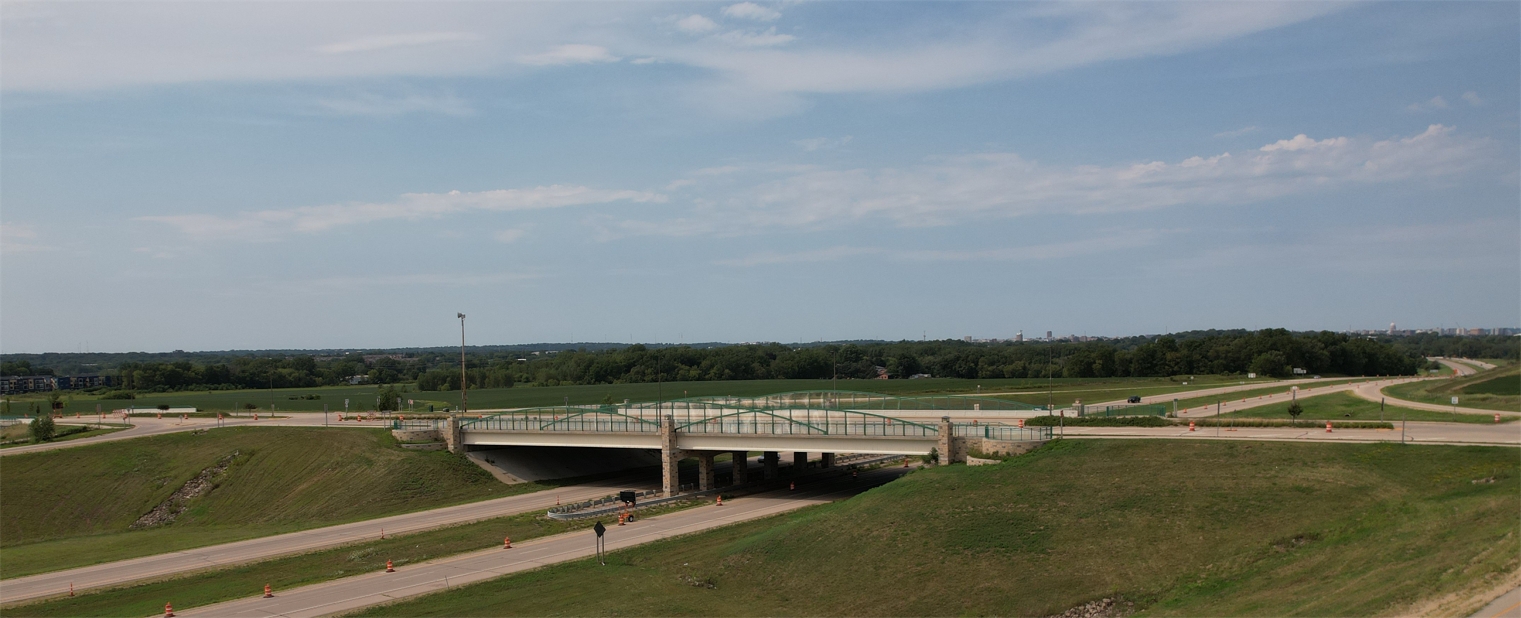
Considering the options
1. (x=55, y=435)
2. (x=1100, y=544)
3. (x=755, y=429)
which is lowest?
(x=1100, y=544)

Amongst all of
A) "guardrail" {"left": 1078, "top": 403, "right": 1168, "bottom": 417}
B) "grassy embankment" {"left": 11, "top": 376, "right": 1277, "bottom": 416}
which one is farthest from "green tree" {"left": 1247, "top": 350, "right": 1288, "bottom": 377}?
"guardrail" {"left": 1078, "top": 403, "right": 1168, "bottom": 417}

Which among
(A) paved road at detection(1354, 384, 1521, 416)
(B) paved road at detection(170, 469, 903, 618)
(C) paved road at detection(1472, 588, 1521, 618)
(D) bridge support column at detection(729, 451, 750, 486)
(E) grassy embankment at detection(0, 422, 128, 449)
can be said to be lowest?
(B) paved road at detection(170, 469, 903, 618)

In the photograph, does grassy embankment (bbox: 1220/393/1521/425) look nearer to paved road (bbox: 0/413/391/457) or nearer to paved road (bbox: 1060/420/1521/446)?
paved road (bbox: 1060/420/1521/446)

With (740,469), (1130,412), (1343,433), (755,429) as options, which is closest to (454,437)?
(740,469)

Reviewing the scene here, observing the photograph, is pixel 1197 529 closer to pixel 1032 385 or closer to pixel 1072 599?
pixel 1072 599

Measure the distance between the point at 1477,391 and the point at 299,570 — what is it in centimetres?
8016

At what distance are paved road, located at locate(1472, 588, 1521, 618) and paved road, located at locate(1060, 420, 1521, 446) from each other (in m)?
Result: 30.3

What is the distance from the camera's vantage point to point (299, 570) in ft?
150

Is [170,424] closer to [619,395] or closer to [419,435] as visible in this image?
[419,435]

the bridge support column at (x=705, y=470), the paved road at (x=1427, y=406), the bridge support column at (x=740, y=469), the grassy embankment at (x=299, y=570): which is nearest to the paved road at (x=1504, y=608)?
the grassy embankment at (x=299, y=570)

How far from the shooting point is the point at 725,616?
3528 cm

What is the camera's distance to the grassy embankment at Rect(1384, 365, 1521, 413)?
64000 millimetres

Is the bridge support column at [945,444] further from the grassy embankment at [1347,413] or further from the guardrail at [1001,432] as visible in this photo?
the grassy embankment at [1347,413]

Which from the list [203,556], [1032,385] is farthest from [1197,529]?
[1032,385]
